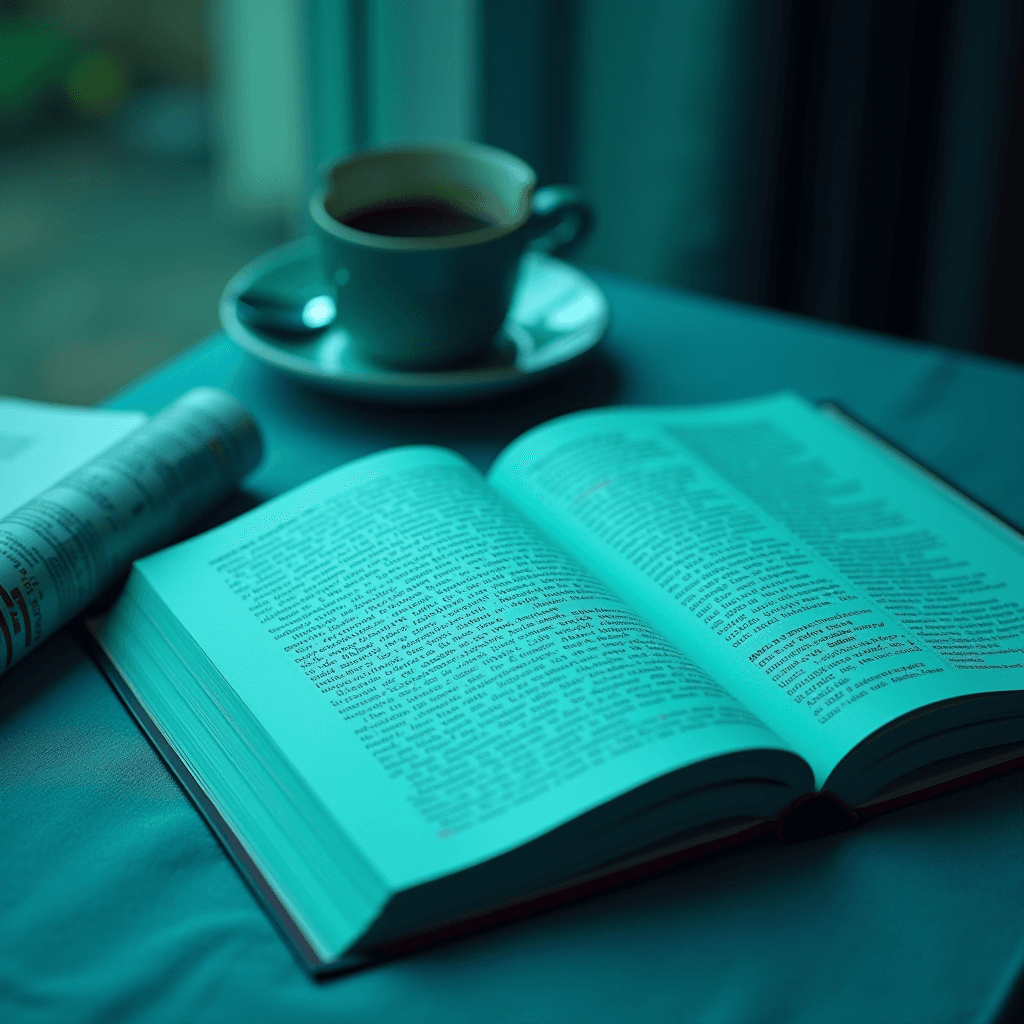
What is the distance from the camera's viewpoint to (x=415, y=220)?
75 cm

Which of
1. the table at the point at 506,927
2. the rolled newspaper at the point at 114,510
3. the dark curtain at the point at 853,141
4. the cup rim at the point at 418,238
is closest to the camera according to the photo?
the table at the point at 506,927

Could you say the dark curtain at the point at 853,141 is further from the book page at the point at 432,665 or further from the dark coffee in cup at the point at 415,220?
the book page at the point at 432,665

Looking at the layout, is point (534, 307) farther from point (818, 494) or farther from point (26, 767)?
point (26, 767)

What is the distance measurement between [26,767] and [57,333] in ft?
5.60

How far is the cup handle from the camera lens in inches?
30.9

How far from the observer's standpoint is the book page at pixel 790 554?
0.45 metres

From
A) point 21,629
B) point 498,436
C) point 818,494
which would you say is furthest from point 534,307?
point 21,629

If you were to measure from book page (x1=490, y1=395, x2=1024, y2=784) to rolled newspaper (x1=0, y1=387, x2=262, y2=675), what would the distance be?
0.16 meters

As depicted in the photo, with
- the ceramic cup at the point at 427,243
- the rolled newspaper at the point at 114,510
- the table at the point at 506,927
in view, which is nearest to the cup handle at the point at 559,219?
the ceramic cup at the point at 427,243

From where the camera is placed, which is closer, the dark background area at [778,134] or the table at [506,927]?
the table at [506,927]

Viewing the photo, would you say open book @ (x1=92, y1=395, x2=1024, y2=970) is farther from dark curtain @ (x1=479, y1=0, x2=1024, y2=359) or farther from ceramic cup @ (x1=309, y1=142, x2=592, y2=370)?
dark curtain @ (x1=479, y1=0, x2=1024, y2=359)

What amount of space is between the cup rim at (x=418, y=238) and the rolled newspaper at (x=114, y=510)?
0.13 metres

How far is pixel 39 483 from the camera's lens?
59cm

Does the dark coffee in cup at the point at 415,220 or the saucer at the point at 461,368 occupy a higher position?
the dark coffee in cup at the point at 415,220
